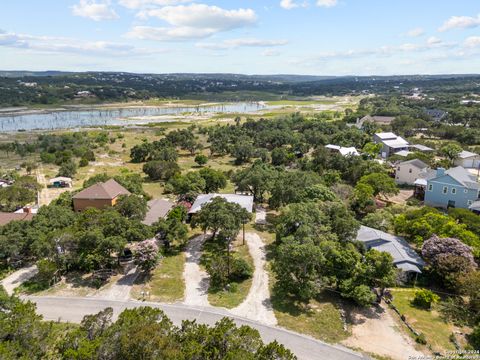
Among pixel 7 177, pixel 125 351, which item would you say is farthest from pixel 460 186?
pixel 7 177

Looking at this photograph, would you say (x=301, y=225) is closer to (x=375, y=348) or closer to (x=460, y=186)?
(x=375, y=348)

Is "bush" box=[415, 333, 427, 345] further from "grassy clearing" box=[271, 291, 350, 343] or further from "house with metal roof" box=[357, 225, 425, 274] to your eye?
"house with metal roof" box=[357, 225, 425, 274]

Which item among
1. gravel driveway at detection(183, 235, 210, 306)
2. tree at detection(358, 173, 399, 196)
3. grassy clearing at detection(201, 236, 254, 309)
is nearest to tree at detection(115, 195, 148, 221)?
gravel driveway at detection(183, 235, 210, 306)

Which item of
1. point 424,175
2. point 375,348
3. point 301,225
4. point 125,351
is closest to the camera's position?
point 125,351

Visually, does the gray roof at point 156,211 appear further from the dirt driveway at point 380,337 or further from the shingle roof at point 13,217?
the dirt driveway at point 380,337

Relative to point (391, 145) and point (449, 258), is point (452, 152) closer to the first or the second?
point (391, 145)
